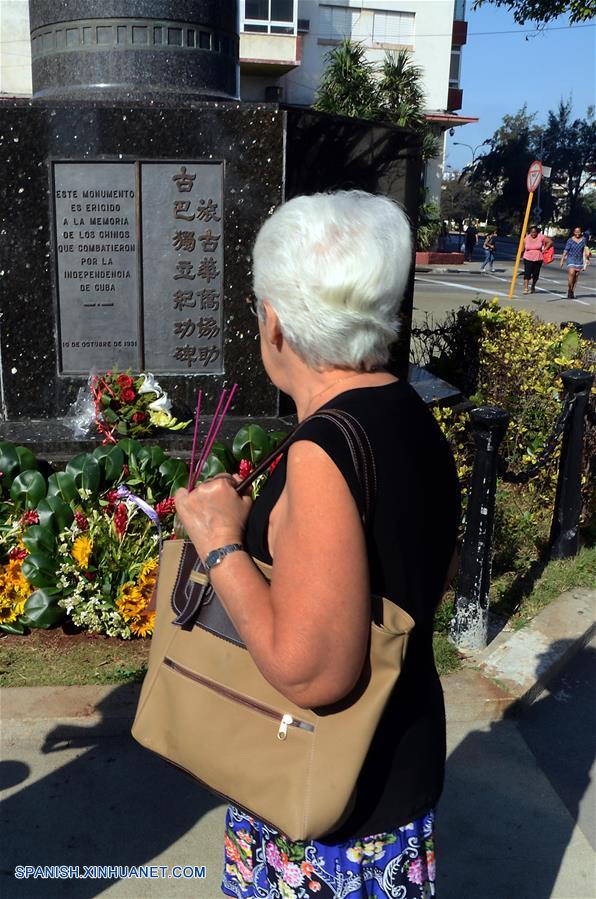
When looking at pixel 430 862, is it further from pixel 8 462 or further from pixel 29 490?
pixel 8 462

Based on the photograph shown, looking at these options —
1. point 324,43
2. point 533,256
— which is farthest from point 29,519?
point 324,43

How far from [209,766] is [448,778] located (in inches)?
72.5

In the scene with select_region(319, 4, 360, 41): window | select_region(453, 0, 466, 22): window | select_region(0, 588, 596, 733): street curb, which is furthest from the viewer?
select_region(453, 0, 466, 22): window

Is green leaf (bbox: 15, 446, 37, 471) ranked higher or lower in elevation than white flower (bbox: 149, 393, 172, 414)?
lower

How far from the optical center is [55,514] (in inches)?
152

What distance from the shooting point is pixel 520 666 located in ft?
12.8

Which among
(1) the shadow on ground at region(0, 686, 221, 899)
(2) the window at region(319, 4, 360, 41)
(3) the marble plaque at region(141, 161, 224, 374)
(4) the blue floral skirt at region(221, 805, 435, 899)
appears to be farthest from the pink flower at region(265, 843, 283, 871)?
(2) the window at region(319, 4, 360, 41)

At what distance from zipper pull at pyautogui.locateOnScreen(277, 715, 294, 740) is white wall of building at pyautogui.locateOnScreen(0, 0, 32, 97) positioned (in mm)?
33381

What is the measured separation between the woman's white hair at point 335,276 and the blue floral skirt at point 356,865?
90 cm

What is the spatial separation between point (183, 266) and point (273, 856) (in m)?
3.35

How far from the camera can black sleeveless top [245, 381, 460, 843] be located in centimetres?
151

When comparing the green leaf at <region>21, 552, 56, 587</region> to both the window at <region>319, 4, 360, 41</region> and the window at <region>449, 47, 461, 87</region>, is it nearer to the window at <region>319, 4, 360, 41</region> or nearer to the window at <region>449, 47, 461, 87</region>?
the window at <region>319, 4, 360, 41</region>

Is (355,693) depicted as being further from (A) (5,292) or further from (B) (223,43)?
(B) (223,43)

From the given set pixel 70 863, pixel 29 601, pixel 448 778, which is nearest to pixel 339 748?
pixel 70 863
